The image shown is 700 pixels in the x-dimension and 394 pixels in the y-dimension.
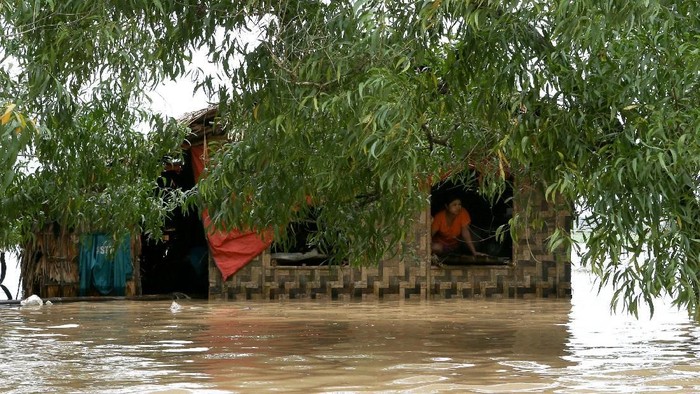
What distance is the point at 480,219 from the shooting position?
793 inches

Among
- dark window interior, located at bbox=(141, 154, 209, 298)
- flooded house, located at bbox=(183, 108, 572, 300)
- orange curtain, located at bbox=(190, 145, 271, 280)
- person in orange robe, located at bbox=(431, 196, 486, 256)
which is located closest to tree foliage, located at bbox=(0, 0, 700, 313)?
orange curtain, located at bbox=(190, 145, 271, 280)

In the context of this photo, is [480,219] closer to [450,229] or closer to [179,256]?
[450,229]

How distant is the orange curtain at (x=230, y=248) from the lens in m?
16.2

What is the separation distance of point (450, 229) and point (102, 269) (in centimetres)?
534

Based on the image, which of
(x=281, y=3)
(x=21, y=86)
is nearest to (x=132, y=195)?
(x=21, y=86)

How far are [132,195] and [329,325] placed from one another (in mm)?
2943

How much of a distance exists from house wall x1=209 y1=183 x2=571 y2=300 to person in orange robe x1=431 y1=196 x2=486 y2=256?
3.01 feet

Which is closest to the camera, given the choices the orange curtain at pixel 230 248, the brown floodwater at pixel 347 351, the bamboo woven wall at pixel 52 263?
the brown floodwater at pixel 347 351

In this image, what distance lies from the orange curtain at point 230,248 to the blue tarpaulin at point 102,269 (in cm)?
131

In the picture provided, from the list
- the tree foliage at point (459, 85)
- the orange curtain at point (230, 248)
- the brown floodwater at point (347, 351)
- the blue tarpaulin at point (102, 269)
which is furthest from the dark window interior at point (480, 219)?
the tree foliage at point (459, 85)

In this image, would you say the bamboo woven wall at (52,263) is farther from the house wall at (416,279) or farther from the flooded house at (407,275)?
the house wall at (416,279)

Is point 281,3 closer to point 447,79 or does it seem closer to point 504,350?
point 447,79

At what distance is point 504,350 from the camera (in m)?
8.24

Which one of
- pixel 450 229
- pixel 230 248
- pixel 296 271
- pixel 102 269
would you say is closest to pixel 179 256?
pixel 102 269
